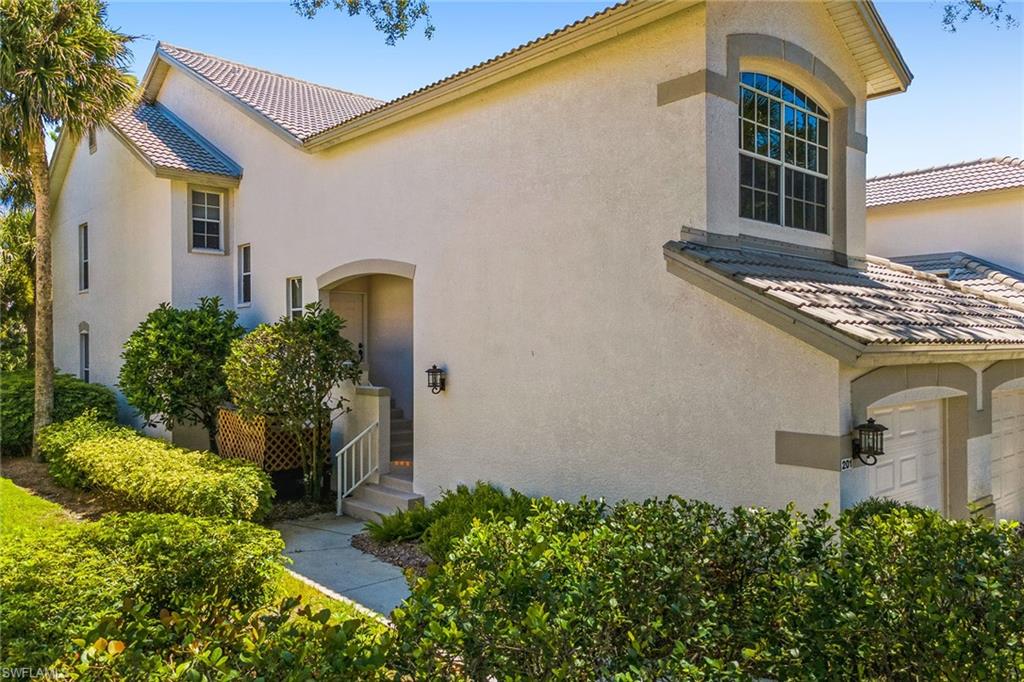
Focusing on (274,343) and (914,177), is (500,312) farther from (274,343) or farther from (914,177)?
(914,177)

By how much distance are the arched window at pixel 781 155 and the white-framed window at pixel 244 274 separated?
11.0 metres

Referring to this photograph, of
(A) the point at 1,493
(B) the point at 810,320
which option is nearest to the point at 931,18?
(B) the point at 810,320

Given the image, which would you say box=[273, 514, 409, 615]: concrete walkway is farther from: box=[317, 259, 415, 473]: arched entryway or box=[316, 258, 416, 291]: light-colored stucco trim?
box=[316, 258, 416, 291]: light-colored stucco trim

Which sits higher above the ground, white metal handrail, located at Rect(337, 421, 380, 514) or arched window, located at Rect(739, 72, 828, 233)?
arched window, located at Rect(739, 72, 828, 233)

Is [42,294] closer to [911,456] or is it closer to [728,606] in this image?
[728,606]

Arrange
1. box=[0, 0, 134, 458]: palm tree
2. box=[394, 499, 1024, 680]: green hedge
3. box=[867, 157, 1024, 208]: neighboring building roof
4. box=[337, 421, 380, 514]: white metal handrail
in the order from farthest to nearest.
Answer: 1. box=[867, 157, 1024, 208]: neighboring building roof
2. box=[0, 0, 134, 458]: palm tree
3. box=[337, 421, 380, 514]: white metal handrail
4. box=[394, 499, 1024, 680]: green hedge

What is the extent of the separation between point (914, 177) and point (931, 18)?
1344cm

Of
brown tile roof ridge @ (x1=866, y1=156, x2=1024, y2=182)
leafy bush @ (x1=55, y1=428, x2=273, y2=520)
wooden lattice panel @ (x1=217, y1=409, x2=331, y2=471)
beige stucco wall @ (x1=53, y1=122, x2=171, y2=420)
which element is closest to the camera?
leafy bush @ (x1=55, y1=428, x2=273, y2=520)

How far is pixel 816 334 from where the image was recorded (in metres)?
6.18

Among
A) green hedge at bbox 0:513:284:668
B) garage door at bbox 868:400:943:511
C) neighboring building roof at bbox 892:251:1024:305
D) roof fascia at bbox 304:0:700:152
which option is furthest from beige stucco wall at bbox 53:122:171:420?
neighboring building roof at bbox 892:251:1024:305

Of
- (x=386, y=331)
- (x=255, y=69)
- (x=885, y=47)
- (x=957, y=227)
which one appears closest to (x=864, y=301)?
(x=885, y=47)

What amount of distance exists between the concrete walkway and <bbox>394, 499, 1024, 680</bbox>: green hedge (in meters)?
3.39

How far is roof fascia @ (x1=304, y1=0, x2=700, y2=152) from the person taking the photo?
305 inches

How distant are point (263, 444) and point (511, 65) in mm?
7336
